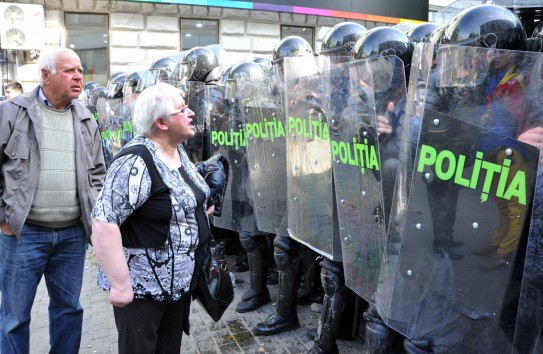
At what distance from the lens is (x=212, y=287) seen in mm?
2328

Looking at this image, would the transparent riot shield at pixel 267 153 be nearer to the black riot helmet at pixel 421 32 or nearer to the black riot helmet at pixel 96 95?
the black riot helmet at pixel 421 32

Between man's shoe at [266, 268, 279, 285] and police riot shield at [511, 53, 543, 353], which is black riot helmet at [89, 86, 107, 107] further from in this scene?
police riot shield at [511, 53, 543, 353]

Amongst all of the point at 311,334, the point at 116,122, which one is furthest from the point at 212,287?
the point at 116,122

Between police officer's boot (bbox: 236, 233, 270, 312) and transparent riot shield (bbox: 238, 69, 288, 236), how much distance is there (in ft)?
1.45

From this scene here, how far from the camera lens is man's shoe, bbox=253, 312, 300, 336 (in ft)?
11.7

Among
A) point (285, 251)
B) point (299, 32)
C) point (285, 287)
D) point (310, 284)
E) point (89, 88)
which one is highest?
point (299, 32)

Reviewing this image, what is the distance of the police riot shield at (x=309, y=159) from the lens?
273 centimetres

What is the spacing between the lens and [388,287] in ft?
6.45

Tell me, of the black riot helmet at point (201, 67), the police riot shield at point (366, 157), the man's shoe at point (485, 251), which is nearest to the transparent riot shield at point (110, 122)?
the black riot helmet at point (201, 67)

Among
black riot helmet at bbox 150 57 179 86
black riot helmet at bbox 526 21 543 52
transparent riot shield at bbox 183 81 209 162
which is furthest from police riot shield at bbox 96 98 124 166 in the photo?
black riot helmet at bbox 526 21 543 52

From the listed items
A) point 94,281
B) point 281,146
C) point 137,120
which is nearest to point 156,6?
point 94,281

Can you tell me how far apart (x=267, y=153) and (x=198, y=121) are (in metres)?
1.32

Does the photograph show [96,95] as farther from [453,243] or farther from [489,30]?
[453,243]

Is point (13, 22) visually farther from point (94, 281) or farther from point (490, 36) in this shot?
point (490, 36)
